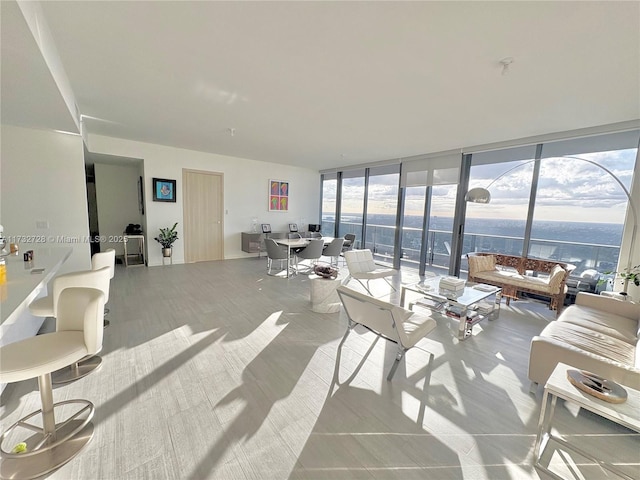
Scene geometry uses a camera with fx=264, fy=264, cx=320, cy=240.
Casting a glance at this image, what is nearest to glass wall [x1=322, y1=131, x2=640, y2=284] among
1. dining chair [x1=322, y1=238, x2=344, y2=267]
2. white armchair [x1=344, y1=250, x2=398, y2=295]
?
dining chair [x1=322, y1=238, x2=344, y2=267]

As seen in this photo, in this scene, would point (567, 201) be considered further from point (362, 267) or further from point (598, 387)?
point (598, 387)

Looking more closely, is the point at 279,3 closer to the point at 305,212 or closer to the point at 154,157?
the point at 154,157

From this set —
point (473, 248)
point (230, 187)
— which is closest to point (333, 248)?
point (473, 248)

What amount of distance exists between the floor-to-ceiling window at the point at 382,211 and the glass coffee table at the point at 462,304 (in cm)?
333

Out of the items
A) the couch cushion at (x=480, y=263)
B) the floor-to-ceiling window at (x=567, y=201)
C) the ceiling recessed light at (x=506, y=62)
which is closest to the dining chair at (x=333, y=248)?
the couch cushion at (x=480, y=263)

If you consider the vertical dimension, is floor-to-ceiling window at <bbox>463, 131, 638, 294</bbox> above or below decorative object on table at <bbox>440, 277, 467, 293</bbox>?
above

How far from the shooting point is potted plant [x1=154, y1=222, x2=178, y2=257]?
6000mm

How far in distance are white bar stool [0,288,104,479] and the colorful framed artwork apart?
247 inches

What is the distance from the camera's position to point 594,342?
2.29 metres

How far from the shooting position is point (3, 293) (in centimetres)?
159

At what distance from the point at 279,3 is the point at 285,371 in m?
2.77

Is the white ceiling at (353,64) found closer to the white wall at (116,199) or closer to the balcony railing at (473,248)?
the balcony railing at (473,248)

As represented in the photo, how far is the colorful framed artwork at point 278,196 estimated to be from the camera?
7789mm

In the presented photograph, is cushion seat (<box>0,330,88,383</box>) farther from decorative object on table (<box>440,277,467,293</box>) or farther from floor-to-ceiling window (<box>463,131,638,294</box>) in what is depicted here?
floor-to-ceiling window (<box>463,131,638,294</box>)
